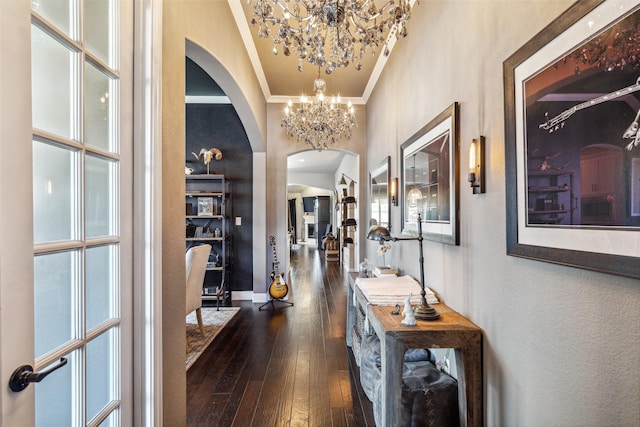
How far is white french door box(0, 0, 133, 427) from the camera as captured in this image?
0.87 metres

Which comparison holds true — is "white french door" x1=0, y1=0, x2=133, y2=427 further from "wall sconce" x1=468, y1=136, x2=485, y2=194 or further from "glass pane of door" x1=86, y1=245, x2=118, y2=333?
"wall sconce" x1=468, y1=136, x2=485, y2=194

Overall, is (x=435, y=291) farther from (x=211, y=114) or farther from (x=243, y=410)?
(x=211, y=114)

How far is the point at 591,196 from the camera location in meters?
0.86

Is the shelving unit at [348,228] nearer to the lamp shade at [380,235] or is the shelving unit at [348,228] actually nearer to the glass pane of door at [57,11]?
the lamp shade at [380,235]

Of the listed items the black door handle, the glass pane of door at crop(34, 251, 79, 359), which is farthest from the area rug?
the black door handle

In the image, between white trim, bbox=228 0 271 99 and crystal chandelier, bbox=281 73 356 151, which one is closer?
white trim, bbox=228 0 271 99

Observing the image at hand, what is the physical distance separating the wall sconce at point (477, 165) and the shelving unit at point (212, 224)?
374cm

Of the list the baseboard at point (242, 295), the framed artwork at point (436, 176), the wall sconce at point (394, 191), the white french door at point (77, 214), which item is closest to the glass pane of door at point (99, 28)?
the white french door at point (77, 214)

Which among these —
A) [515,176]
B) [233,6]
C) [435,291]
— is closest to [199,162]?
[233,6]

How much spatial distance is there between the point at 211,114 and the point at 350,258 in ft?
13.9

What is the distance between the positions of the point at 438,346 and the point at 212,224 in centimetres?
412

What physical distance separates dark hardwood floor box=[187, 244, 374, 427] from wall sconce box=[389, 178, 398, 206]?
5.36 feet

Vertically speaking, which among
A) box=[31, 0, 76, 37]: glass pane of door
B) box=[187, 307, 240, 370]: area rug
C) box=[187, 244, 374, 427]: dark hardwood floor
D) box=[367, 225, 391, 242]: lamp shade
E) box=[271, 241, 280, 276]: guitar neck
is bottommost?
box=[187, 307, 240, 370]: area rug

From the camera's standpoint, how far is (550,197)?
1010 mm
